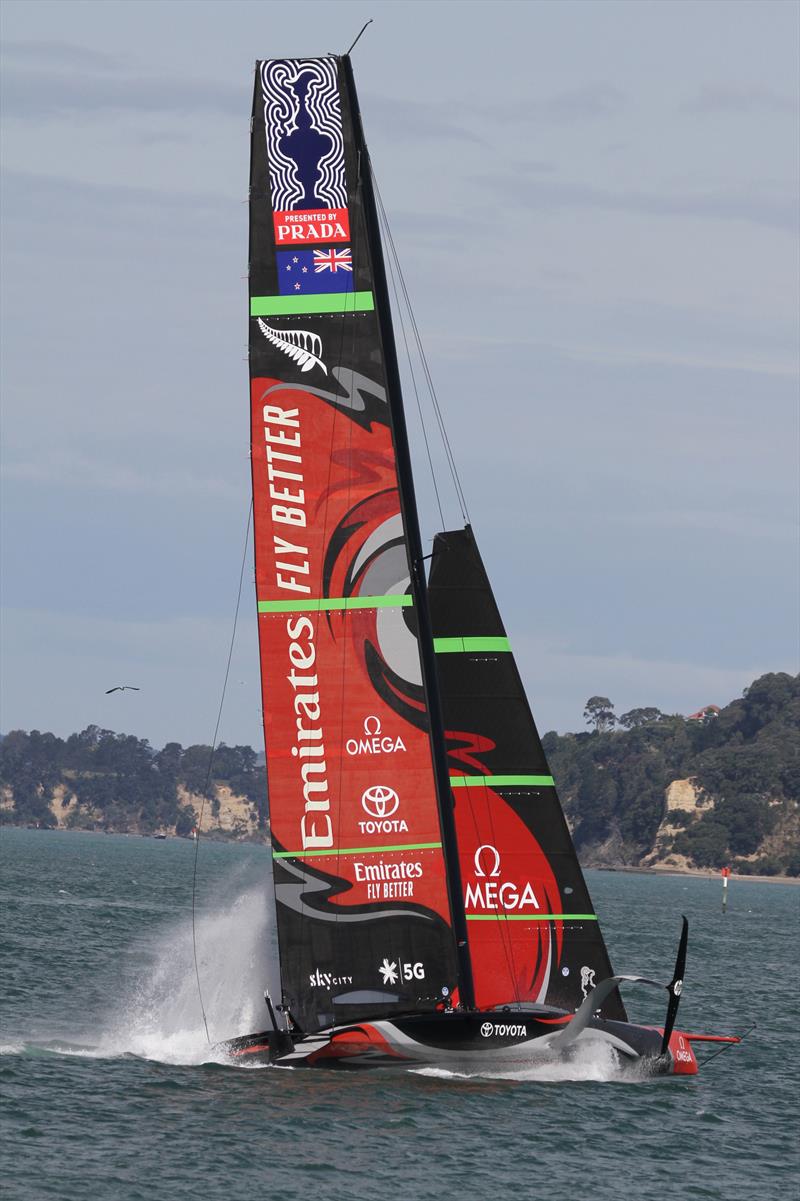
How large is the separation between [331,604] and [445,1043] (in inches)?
225

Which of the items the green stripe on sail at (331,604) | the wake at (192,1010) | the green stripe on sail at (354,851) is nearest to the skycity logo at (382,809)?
the green stripe on sail at (354,851)

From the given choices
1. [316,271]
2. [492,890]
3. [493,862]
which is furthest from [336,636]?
[316,271]

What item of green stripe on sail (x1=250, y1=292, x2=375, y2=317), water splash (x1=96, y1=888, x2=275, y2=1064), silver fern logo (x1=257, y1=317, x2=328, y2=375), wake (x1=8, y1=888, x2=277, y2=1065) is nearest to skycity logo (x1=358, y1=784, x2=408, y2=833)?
wake (x1=8, y1=888, x2=277, y2=1065)

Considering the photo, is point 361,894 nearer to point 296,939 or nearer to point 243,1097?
point 296,939

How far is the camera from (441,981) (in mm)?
24609

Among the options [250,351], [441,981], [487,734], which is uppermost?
[250,351]

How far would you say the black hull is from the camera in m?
24.0

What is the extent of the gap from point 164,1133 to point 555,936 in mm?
6218

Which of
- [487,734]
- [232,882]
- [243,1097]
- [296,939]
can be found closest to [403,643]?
[487,734]

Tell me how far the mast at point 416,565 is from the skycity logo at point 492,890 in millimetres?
1240

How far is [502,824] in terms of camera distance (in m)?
26.0

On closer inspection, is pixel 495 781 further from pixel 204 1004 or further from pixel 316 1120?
pixel 204 1004

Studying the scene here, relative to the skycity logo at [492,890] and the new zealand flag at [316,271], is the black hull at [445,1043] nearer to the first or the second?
the skycity logo at [492,890]

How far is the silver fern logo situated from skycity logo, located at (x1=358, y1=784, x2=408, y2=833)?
5.42 meters
